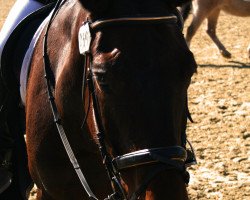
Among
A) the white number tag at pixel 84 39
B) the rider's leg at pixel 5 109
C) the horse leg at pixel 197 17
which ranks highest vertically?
the white number tag at pixel 84 39

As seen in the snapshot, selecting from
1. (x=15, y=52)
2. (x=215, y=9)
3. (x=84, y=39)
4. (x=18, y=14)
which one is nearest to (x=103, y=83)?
(x=84, y=39)

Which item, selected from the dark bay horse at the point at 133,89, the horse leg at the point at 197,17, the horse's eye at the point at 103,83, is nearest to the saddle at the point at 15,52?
the dark bay horse at the point at 133,89

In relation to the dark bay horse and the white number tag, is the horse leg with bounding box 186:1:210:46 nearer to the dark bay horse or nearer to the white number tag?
the dark bay horse

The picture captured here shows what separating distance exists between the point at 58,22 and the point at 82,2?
1.75 ft

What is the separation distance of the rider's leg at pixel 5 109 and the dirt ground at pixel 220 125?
1.75m

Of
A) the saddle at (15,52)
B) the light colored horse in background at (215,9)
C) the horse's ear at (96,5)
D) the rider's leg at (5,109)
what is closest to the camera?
the horse's ear at (96,5)

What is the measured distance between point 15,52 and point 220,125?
333cm

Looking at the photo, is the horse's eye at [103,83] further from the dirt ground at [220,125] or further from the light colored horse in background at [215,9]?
the light colored horse in background at [215,9]

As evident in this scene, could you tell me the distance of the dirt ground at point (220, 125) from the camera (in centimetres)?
427

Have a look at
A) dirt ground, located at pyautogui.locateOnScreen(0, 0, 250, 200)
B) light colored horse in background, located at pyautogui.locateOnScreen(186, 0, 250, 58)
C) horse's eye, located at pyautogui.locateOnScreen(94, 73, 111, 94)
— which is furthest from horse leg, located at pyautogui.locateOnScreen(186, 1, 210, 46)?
horse's eye, located at pyautogui.locateOnScreen(94, 73, 111, 94)

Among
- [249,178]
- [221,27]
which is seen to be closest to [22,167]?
[249,178]

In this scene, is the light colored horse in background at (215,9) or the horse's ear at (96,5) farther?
the light colored horse in background at (215,9)

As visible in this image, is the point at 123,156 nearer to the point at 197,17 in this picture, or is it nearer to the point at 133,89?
the point at 133,89

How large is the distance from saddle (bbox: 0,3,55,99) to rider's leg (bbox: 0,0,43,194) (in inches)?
4.1
